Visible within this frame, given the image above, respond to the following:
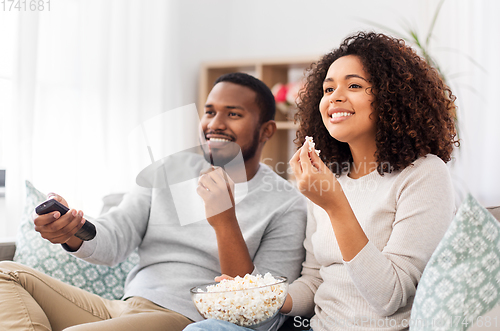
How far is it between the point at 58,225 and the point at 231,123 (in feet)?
1.82

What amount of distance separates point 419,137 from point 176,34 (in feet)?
6.91

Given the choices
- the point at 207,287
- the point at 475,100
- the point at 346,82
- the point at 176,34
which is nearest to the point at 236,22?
the point at 176,34

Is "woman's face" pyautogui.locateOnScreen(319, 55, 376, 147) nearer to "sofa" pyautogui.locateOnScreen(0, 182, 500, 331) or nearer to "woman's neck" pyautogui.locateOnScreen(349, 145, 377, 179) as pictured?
"woman's neck" pyautogui.locateOnScreen(349, 145, 377, 179)

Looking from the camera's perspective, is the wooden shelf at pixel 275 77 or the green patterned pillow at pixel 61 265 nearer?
the green patterned pillow at pixel 61 265

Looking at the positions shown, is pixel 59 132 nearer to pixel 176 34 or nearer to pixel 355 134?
pixel 176 34

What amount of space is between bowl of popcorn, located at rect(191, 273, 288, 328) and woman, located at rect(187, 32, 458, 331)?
0.55 feet

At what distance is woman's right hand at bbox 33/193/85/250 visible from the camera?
1.10 m

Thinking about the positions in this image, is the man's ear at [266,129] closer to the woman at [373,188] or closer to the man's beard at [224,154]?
the man's beard at [224,154]

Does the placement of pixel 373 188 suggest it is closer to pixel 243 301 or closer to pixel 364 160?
pixel 364 160

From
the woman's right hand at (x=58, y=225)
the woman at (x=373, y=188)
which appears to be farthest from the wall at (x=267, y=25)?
the woman's right hand at (x=58, y=225)

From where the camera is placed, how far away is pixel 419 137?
1069 mm

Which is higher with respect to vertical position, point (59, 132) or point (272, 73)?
point (272, 73)

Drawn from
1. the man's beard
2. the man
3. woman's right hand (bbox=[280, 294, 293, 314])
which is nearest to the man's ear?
the man

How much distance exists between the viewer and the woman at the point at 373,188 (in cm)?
93
